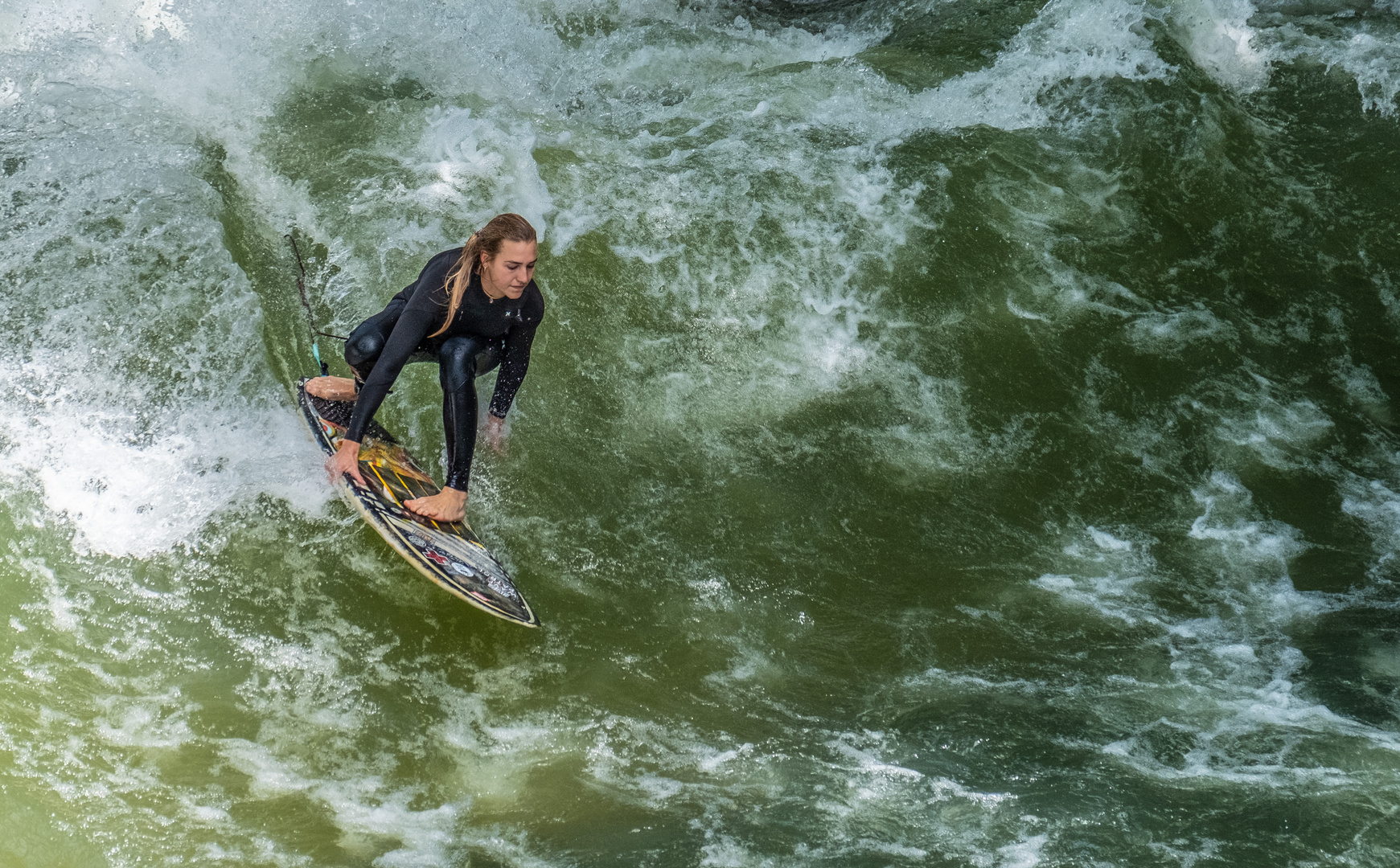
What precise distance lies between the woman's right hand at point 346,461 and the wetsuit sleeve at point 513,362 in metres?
0.63

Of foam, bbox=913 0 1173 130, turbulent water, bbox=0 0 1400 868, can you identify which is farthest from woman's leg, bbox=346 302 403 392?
foam, bbox=913 0 1173 130

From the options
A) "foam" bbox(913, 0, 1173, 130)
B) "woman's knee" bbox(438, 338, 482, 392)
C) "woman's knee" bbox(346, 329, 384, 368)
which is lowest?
"woman's knee" bbox(438, 338, 482, 392)

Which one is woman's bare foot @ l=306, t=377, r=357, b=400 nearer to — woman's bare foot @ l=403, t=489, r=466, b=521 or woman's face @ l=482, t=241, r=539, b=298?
woman's bare foot @ l=403, t=489, r=466, b=521

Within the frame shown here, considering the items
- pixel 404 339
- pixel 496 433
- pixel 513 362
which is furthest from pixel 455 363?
pixel 496 433

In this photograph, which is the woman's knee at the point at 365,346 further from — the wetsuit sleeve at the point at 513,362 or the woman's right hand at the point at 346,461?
the wetsuit sleeve at the point at 513,362

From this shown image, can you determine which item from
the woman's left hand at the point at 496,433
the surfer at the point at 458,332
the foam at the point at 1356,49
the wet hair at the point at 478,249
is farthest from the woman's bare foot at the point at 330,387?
the foam at the point at 1356,49

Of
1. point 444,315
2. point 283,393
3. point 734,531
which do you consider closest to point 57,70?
point 283,393

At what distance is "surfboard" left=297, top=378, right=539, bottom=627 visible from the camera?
405 cm

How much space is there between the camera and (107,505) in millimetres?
4574

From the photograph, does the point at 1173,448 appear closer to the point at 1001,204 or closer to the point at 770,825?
the point at 1001,204

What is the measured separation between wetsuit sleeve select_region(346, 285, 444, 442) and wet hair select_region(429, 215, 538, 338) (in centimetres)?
5

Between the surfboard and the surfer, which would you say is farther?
the surfboard

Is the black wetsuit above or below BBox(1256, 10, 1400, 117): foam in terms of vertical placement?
below

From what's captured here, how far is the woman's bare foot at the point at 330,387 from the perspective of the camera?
4.67 meters
